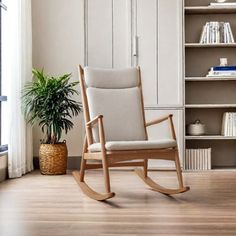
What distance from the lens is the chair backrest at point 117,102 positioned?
3.96 m

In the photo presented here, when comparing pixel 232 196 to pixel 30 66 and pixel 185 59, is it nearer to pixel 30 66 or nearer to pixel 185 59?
pixel 185 59

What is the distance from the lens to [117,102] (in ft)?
13.3

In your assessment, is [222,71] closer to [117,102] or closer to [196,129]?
[196,129]

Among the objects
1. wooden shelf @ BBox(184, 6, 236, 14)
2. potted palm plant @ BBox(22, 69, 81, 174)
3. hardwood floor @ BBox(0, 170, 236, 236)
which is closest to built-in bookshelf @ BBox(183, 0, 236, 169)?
wooden shelf @ BBox(184, 6, 236, 14)

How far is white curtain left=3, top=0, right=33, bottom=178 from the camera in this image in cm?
465

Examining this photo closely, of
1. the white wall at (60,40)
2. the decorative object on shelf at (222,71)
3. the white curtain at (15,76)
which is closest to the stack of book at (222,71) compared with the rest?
the decorative object on shelf at (222,71)

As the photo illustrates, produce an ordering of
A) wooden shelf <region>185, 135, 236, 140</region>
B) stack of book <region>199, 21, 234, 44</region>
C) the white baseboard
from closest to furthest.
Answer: the white baseboard < wooden shelf <region>185, 135, 236, 140</region> < stack of book <region>199, 21, 234, 44</region>

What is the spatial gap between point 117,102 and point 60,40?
1.73 m

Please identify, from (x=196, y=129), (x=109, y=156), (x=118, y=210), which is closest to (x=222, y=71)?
(x=196, y=129)

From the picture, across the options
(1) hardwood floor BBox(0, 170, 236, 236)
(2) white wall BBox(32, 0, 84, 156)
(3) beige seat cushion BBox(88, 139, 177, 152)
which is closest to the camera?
(1) hardwood floor BBox(0, 170, 236, 236)

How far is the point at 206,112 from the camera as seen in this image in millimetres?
5488

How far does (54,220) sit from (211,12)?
3.49 metres

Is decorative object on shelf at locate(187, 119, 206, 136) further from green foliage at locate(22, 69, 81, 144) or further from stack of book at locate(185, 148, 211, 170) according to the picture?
green foliage at locate(22, 69, 81, 144)

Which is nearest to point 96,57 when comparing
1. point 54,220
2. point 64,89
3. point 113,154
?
point 64,89
